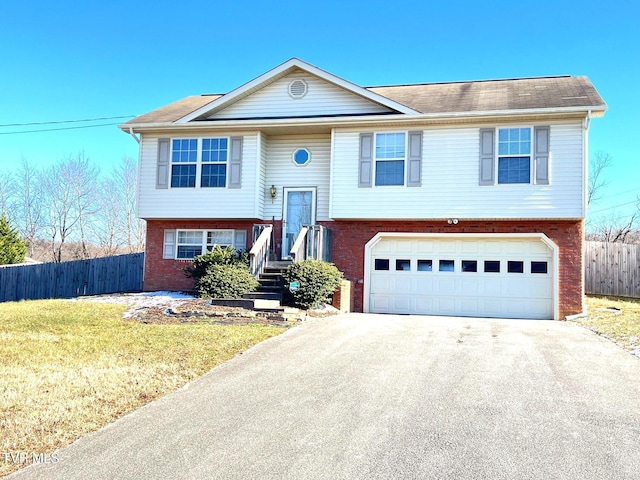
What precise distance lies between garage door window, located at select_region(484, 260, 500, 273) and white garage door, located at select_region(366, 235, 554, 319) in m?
0.03

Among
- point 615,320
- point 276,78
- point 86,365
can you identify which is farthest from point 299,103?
point 86,365

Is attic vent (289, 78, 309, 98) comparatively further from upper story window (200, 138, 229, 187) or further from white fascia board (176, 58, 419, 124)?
upper story window (200, 138, 229, 187)

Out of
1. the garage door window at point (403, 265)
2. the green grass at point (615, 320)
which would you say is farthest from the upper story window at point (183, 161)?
the green grass at point (615, 320)

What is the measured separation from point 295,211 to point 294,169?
1312mm

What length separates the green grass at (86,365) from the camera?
5.57m

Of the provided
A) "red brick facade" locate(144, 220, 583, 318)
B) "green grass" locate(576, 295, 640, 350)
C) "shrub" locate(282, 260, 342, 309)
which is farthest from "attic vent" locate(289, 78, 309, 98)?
"green grass" locate(576, 295, 640, 350)

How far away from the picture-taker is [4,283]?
929 inches

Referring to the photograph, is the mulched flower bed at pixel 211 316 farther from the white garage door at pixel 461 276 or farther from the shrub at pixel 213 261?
the white garage door at pixel 461 276

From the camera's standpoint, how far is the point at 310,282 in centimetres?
1344

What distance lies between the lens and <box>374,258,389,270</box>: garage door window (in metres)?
16.7

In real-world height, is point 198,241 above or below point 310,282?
above

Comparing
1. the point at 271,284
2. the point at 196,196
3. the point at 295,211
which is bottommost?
the point at 271,284

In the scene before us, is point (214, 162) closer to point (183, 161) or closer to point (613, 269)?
point (183, 161)

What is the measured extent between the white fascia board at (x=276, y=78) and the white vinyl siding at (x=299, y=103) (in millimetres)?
→ 228
